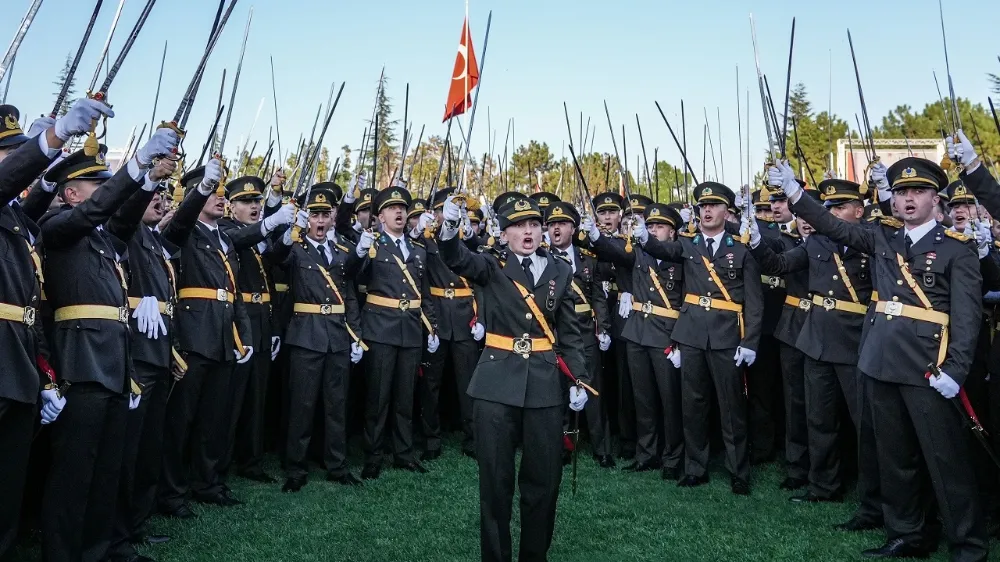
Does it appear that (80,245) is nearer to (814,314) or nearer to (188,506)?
(188,506)

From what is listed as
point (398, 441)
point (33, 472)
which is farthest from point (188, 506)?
point (398, 441)

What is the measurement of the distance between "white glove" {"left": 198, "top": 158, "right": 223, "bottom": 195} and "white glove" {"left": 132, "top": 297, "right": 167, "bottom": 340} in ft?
2.84

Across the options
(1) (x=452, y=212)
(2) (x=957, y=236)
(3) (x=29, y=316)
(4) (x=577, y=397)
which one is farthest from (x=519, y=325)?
(2) (x=957, y=236)

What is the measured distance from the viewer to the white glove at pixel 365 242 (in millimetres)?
7695

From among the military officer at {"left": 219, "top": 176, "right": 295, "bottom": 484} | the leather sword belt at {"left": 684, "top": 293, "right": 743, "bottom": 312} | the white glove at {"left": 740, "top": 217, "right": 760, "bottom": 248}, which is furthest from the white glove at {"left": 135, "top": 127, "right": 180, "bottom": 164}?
the leather sword belt at {"left": 684, "top": 293, "right": 743, "bottom": 312}

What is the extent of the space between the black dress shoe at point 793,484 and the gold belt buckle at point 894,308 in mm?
2504

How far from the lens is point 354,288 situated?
339 inches

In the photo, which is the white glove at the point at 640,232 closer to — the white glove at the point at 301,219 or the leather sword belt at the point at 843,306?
the leather sword belt at the point at 843,306

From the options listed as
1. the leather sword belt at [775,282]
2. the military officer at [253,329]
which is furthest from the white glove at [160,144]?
the leather sword belt at [775,282]

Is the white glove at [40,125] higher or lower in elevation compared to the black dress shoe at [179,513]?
higher

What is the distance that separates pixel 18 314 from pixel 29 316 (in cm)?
8

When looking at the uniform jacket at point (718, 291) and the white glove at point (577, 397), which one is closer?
the white glove at point (577, 397)

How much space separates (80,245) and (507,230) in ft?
8.73

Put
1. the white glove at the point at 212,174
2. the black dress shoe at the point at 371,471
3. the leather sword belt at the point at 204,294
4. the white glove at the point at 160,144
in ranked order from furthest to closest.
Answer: the black dress shoe at the point at 371,471, the leather sword belt at the point at 204,294, the white glove at the point at 212,174, the white glove at the point at 160,144
